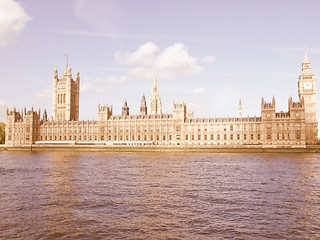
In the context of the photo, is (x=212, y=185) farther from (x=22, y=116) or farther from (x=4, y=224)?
(x=22, y=116)

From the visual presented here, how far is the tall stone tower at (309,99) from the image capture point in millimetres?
118250

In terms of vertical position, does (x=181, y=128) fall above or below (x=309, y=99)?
below

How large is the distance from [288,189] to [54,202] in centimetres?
2343

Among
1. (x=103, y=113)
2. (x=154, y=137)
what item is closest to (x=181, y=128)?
(x=154, y=137)

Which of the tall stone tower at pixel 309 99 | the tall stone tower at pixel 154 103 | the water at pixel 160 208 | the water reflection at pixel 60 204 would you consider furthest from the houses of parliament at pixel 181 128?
the water reflection at pixel 60 204

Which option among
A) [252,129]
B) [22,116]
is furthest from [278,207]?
[22,116]

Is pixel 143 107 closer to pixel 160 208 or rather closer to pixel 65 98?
pixel 65 98

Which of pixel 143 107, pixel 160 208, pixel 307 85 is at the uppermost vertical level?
pixel 307 85

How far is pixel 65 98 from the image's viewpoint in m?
171

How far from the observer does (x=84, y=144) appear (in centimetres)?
13100

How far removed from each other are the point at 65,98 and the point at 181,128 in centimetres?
7869

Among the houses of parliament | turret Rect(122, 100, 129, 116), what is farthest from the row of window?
turret Rect(122, 100, 129, 116)

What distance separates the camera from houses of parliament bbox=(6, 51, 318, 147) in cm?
10938

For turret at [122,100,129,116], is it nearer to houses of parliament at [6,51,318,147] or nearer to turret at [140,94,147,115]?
houses of parliament at [6,51,318,147]
